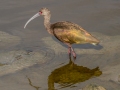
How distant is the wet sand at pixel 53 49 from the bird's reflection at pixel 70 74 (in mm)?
20

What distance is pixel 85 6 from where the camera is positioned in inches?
448

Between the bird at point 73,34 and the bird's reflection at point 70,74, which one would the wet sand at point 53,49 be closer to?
the bird's reflection at point 70,74

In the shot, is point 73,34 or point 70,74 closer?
point 70,74

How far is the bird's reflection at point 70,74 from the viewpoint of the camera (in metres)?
7.05

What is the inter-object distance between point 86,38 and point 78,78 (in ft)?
3.66

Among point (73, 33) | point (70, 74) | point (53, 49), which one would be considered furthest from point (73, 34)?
point (70, 74)

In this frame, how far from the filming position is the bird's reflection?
278 inches

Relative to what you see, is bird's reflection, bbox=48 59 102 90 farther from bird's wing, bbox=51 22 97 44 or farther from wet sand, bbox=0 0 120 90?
bird's wing, bbox=51 22 97 44

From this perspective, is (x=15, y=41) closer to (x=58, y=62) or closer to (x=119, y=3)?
(x=58, y=62)

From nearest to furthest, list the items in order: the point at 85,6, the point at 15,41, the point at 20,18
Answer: the point at 15,41 < the point at 20,18 < the point at 85,6

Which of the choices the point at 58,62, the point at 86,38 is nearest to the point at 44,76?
the point at 58,62

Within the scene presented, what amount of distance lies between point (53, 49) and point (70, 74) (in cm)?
122

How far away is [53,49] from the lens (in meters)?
8.57

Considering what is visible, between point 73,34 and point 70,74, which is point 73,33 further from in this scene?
point 70,74
